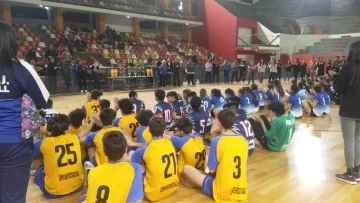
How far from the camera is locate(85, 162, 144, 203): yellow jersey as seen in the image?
2160mm

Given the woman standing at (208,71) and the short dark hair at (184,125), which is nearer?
the short dark hair at (184,125)

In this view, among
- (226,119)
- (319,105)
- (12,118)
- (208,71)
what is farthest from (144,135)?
(208,71)

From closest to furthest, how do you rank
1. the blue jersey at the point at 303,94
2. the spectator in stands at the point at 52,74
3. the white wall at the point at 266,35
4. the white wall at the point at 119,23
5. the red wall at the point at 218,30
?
the blue jersey at the point at 303,94
the spectator in stands at the point at 52,74
the white wall at the point at 119,23
the red wall at the point at 218,30
the white wall at the point at 266,35

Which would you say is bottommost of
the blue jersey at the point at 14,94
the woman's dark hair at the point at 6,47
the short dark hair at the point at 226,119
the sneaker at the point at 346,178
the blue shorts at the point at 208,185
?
the sneaker at the point at 346,178

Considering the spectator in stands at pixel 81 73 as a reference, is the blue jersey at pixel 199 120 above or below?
below

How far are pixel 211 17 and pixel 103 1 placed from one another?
30.6ft

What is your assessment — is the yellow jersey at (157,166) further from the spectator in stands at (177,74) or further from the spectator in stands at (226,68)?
the spectator in stands at (226,68)

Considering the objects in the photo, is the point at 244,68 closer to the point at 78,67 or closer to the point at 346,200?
the point at 78,67

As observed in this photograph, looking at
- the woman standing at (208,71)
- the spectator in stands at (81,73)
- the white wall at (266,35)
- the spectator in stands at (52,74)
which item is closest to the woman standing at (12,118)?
the spectator in stands at (52,74)

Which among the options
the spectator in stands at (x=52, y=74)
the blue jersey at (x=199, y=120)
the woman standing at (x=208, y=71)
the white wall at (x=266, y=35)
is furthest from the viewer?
the white wall at (x=266, y=35)

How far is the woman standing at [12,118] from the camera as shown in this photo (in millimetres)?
1617

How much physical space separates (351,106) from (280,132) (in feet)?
4.90

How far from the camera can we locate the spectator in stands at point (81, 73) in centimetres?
1241

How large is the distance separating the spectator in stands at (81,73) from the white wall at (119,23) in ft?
31.3
